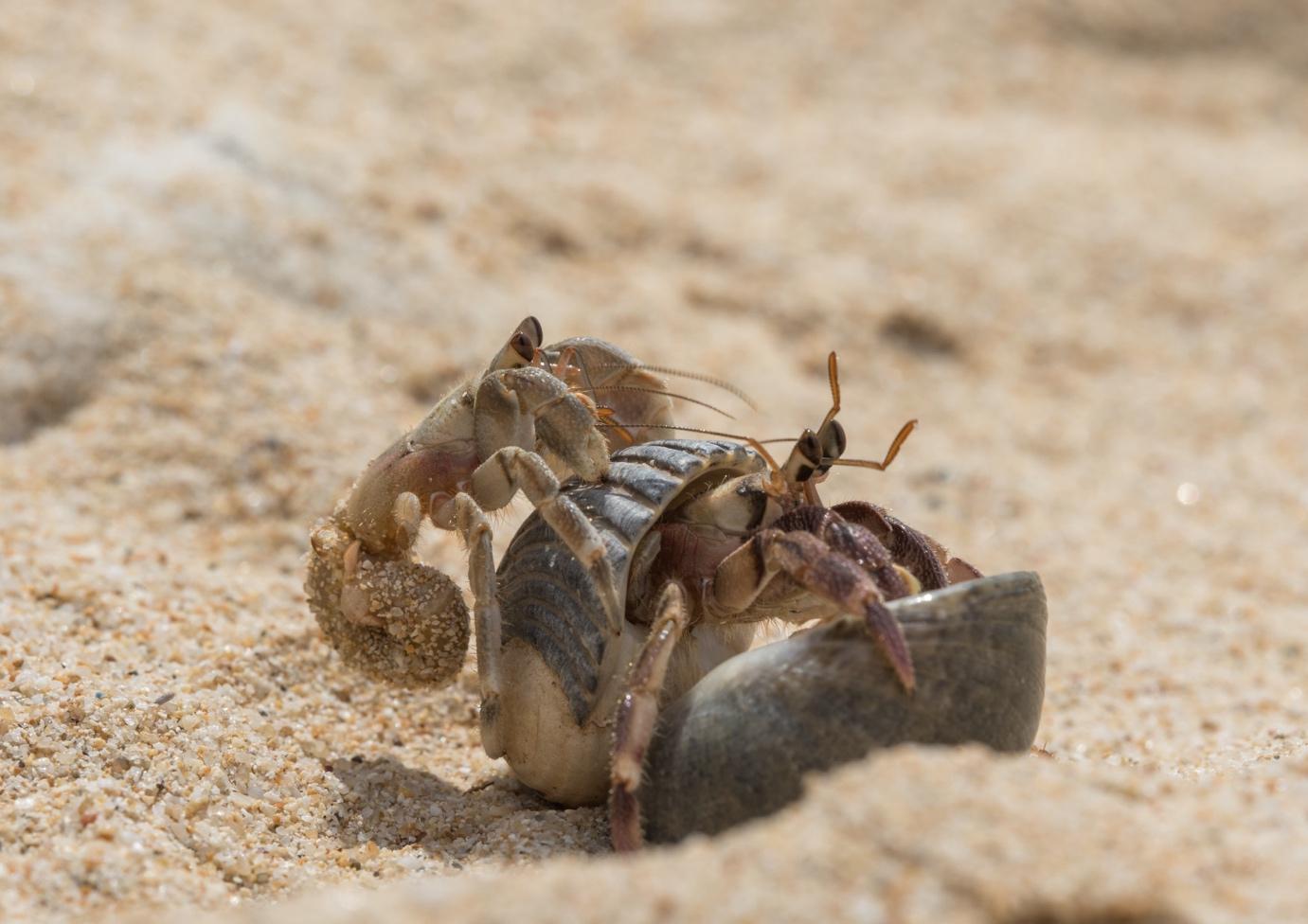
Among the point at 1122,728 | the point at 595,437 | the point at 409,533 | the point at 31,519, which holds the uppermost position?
the point at 595,437

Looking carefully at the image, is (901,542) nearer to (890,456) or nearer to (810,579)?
(890,456)

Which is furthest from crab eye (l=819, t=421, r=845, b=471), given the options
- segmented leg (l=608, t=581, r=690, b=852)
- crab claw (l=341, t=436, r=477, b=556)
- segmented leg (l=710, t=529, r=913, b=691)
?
crab claw (l=341, t=436, r=477, b=556)

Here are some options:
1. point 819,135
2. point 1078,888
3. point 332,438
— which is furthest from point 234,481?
point 819,135

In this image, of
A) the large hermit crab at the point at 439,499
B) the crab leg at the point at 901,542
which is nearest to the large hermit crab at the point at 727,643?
the crab leg at the point at 901,542

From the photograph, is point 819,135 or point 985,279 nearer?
point 985,279

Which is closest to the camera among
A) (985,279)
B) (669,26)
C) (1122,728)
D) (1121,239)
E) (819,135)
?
(1122,728)

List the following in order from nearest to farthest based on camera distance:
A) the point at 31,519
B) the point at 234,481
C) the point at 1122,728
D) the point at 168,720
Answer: the point at 168,720, the point at 1122,728, the point at 31,519, the point at 234,481

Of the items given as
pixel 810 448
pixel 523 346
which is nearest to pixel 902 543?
pixel 810 448

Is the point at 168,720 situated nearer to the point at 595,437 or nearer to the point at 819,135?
the point at 595,437
